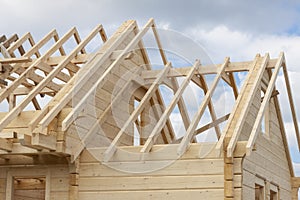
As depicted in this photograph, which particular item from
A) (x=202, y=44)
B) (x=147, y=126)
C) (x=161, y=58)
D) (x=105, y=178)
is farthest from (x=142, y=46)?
(x=105, y=178)

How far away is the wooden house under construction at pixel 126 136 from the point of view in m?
10.3

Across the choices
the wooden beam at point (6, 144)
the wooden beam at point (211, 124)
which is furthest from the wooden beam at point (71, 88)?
the wooden beam at point (211, 124)

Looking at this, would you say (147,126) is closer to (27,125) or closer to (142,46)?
(142,46)

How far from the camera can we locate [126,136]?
1302 cm

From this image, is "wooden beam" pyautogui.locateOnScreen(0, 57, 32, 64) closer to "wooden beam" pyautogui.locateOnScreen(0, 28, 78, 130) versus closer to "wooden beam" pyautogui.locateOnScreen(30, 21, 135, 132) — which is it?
"wooden beam" pyautogui.locateOnScreen(0, 28, 78, 130)

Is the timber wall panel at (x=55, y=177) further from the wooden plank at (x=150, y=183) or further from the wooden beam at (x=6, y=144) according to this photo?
the wooden beam at (x=6, y=144)

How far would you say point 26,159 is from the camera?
1135 centimetres

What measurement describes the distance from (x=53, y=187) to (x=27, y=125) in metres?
1.40

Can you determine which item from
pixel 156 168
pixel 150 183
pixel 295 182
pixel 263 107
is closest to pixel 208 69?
pixel 263 107

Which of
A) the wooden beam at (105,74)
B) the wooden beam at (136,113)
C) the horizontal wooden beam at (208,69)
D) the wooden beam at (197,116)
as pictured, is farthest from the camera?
the horizontal wooden beam at (208,69)

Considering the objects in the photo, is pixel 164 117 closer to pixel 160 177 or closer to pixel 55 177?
pixel 160 177

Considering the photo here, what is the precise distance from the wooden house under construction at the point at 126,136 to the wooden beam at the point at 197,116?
0.02m

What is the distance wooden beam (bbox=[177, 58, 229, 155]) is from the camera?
1046cm

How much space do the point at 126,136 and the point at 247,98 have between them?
2853 millimetres
